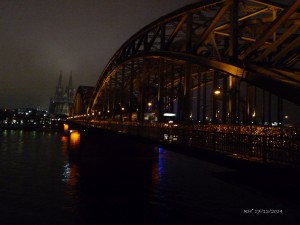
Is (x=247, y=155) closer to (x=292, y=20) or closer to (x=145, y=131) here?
(x=145, y=131)

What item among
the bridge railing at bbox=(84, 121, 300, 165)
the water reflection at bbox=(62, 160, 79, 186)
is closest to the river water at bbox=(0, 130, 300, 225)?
the water reflection at bbox=(62, 160, 79, 186)

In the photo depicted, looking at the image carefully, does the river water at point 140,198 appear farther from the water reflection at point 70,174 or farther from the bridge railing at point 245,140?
the bridge railing at point 245,140

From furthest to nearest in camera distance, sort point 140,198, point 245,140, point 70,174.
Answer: point 70,174
point 140,198
point 245,140

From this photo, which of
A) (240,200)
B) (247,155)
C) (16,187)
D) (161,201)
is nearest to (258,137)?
(247,155)

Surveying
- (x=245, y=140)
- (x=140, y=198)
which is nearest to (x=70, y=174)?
(x=140, y=198)

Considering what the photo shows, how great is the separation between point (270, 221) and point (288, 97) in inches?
218

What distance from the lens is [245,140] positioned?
13633 mm

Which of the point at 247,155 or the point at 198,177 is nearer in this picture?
the point at 247,155

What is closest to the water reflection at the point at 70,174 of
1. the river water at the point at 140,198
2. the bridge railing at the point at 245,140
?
the river water at the point at 140,198

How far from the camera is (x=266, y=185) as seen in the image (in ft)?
48.9

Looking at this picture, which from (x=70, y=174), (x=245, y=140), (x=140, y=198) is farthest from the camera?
(x=70, y=174)

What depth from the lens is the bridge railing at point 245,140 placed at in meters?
11.6

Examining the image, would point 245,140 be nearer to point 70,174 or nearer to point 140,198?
point 140,198

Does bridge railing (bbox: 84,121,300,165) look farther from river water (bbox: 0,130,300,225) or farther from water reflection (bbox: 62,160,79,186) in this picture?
water reflection (bbox: 62,160,79,186)
